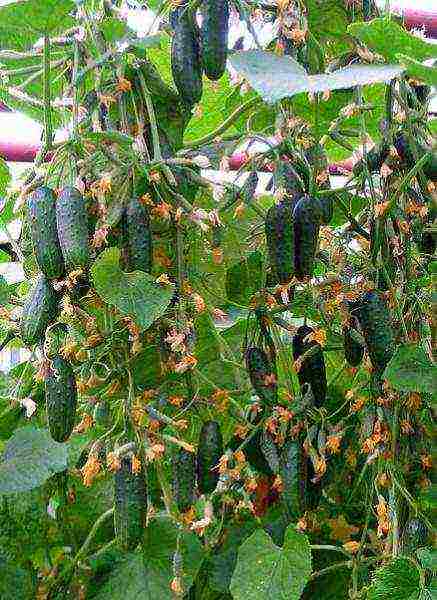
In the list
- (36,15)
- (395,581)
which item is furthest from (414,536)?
(36,15)

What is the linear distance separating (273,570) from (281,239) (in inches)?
14.4

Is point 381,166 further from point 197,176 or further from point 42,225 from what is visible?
point 42,225

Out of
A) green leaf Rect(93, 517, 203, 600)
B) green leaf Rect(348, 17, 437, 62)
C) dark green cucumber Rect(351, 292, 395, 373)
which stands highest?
green leaf Rect(348, 17, 437, 62)

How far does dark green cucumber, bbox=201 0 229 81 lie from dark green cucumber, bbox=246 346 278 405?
302mm

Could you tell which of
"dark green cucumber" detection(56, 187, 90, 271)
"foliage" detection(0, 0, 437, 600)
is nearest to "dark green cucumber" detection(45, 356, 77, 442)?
"foliage" detection(0, 0, 437, 600)

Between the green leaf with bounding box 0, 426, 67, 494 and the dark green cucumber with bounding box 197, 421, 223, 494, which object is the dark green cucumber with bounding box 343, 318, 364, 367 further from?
the green leaf with bounding box 0, 426, 67, 494

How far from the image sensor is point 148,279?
899 millimetres

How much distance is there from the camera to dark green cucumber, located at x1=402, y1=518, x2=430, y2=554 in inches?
38.9

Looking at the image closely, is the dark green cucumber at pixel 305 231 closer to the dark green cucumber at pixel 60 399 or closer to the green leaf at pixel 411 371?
the green leaf at pixel 411 371

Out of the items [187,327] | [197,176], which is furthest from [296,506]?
[197,176]

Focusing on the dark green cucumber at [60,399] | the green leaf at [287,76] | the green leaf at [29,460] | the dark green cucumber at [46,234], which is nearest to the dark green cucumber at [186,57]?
the green leaf at [287,76]

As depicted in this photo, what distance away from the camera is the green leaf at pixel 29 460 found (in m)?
1.06

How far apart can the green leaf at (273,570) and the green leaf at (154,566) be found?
69mm

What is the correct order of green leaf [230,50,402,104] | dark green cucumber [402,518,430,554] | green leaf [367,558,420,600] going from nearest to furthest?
green leaf [230,50,402,104] → green leaf [367,558,420,600] → dark green cucumber [402,518,430,554]
